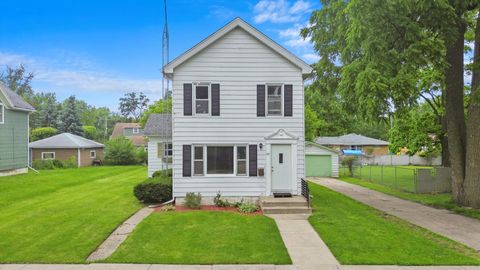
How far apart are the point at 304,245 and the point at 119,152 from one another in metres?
33.3

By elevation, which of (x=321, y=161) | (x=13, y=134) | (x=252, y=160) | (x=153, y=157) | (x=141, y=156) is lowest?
(x=321, y=161)

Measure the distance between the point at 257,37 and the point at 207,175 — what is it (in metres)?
6.15

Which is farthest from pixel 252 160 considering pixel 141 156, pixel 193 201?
pixel 141 156

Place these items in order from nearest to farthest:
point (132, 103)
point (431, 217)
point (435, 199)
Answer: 1. point (431, 217)
2. point (435, 199)
3. point (132, 103)

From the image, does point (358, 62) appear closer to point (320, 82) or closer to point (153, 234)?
point (320, 82)

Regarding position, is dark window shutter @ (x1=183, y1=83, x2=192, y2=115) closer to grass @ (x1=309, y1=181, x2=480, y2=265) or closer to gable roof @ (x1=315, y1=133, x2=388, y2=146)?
grass @ (x1=309, y1=181, x2=480, y2=265)

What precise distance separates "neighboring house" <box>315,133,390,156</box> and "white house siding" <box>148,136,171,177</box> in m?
29.3

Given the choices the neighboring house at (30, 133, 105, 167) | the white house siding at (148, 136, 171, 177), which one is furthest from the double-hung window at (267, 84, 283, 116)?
the neighboring house at (30, 133, 105, 167)

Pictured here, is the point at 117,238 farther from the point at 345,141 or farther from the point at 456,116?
the point at 345,141

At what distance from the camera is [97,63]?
35.1 metres

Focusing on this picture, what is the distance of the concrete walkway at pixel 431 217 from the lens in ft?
32.8

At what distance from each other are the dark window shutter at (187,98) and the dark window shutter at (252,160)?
9.82 feet

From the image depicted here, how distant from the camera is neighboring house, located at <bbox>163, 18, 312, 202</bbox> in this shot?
13984mm

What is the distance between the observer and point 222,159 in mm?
14172
